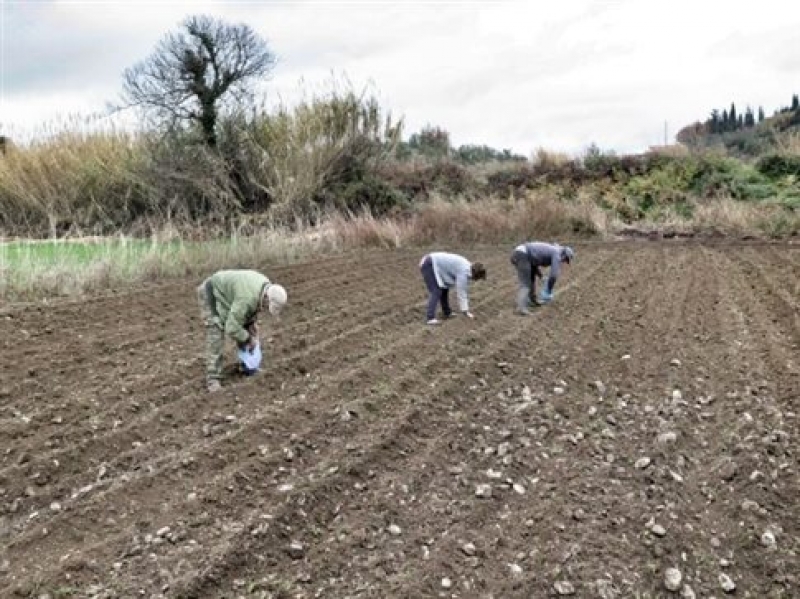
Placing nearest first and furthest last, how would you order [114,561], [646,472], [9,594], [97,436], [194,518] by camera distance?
[9,594], [114,561], [194,518], [646,472], [97,436]

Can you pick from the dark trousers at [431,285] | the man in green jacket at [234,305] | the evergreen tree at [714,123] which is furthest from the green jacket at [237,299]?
the evergreen tree at [714,123]

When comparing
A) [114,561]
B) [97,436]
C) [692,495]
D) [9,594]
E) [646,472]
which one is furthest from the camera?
[97,436]

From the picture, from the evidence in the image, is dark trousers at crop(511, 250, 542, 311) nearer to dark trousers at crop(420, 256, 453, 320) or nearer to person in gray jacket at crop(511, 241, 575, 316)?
person in gray jacket at crop(511, 241, 575, 316)

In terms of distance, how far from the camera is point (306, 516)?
4273 millimetres

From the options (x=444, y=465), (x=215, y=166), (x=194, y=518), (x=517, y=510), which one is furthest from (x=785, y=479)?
(x=215, y=166)

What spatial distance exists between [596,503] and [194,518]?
6.94 ft

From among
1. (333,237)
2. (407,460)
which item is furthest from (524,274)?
(333,237)

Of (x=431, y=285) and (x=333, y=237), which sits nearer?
(x=431, y=285)

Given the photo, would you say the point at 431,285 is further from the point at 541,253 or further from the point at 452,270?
the point at 541,253

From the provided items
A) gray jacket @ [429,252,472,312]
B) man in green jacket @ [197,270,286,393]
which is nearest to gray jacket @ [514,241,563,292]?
gray jacket @ [429,252,472,312]

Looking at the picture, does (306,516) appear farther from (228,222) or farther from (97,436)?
(228,222)

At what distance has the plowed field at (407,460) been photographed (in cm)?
379

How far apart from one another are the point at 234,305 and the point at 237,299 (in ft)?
0.17

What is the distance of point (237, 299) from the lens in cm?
611
